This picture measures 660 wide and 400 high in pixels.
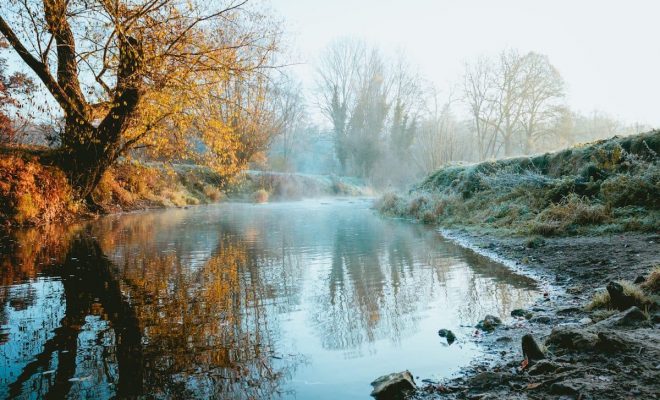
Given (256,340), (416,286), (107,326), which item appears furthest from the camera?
(416,286)

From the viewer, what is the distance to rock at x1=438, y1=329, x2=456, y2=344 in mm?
3802

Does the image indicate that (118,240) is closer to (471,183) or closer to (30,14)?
(30,14)

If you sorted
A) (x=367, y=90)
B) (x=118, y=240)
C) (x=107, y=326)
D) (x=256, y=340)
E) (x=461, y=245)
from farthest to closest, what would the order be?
(x=367, y=90) → (x=118, y=240) → (x=461, y=245) → (x=107, y=326) → (x=256, y=340)

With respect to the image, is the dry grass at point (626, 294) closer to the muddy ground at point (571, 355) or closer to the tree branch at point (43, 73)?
the muddy ground at point (571, 355)

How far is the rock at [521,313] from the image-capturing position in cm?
429

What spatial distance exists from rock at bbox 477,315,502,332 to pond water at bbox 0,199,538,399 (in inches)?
5.3

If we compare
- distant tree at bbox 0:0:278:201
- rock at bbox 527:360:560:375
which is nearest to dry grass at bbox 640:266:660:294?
rock at bbox 527:360:560:375

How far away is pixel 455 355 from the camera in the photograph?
347cm

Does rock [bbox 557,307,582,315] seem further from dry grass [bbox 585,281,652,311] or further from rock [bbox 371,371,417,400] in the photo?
rock [bbox 371,371,417,400]

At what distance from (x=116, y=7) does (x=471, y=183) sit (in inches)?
472

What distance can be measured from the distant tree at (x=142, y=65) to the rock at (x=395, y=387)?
9.34 metres

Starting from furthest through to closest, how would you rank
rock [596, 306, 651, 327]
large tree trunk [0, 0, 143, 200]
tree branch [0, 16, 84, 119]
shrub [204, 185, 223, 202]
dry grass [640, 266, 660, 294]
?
shrub [204, 185, 223, 202] < tree branch [0, 16, 84, 119] < large tree trunk [0, 0, 143, 200] < dry grass [640, 266, 660, 294] < rock [596, 306, 651, 327]

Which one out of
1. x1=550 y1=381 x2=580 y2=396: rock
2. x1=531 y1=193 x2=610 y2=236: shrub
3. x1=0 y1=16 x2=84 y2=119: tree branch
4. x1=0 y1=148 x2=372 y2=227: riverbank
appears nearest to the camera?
x1=550 y1=381 x2=580 y2=396: rock

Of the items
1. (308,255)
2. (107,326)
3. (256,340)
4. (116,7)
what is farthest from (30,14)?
(256,340)
